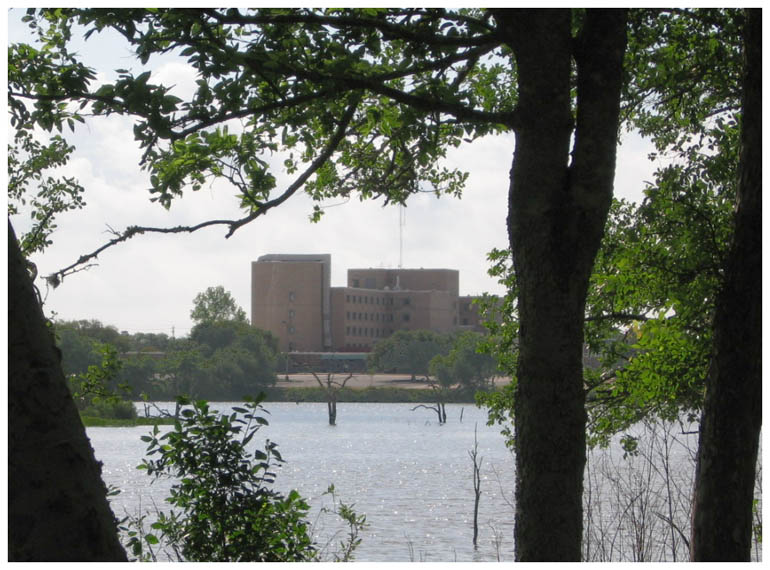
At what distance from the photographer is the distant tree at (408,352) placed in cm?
13162

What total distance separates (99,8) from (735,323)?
4.27 metres

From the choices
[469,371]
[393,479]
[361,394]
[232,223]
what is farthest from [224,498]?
[361,394]

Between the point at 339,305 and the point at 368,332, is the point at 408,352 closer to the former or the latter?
the point at 339,305

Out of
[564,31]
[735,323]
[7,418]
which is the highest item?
[564,31]

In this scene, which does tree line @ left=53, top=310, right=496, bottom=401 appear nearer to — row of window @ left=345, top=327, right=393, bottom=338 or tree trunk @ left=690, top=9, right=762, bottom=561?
row of window @ left=345, top=327, right=393, bottom=338

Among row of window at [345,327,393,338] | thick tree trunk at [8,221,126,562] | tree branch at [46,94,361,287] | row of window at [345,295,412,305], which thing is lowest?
thick tree trunk at [8,221,126,562]

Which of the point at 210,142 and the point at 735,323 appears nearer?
the point at 735,323

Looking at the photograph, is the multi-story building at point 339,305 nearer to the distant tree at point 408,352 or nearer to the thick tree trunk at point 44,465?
the distant tree at point 408,352

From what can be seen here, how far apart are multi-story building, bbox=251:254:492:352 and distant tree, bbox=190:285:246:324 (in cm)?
331

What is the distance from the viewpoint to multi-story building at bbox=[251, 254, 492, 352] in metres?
153

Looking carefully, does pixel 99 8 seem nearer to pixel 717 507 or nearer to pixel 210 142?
pixel 210 142

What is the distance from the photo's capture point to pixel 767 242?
6.24 metres

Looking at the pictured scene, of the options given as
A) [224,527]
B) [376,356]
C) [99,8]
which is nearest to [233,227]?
[99,8]

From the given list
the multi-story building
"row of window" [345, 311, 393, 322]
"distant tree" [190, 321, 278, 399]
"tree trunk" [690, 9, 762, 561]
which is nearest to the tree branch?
"tree trunk" [690, 9, 762, 561]
